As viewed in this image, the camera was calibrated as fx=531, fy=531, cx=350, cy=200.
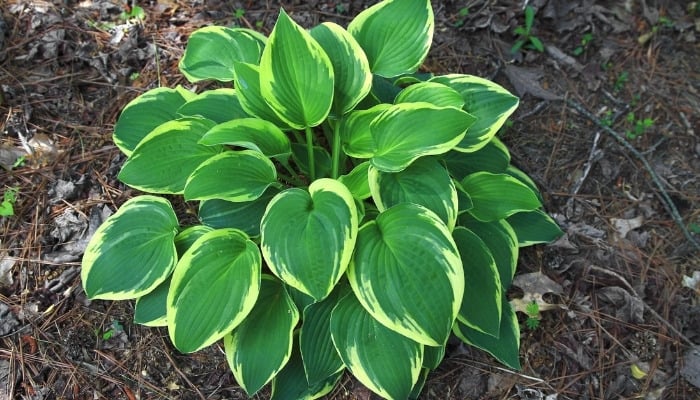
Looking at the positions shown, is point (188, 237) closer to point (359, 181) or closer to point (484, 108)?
point (359, 181)

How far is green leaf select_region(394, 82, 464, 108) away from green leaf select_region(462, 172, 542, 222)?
1.18ft

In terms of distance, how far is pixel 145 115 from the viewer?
224 cm

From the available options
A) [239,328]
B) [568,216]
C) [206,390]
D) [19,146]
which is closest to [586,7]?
[568,216]

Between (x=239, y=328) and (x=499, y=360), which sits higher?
(x=239, y=328)

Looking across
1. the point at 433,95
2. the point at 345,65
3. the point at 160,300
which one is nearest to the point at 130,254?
the point at 160,300

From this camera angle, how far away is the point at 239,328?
1.96 meters

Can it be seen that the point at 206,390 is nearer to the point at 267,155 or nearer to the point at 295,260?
the point at 295,260

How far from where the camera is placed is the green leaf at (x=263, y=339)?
188cm

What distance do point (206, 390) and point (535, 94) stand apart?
2.11 metres

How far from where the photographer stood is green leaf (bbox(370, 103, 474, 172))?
5.91 ft

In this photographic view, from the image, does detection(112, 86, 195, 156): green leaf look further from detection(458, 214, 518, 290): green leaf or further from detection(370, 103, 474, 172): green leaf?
detection(458, 214, 518, 290): green leaf

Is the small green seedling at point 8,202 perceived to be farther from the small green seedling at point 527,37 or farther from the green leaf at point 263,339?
the small green seedling at point 527,37

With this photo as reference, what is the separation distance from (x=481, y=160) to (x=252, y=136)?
1.01 metres

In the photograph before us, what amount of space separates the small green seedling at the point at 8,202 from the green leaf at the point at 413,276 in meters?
1.53
